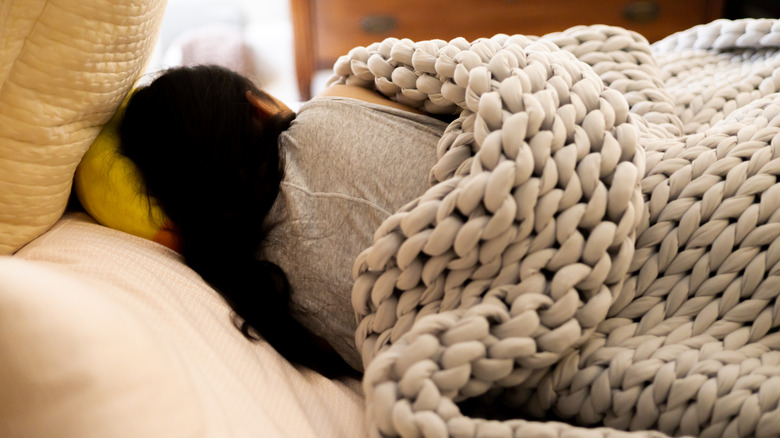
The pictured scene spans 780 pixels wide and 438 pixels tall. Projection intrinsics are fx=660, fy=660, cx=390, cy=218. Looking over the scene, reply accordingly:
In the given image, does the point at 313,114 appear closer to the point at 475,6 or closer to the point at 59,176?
the point at 59,176

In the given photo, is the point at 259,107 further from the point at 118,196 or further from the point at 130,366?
the point at 130,366

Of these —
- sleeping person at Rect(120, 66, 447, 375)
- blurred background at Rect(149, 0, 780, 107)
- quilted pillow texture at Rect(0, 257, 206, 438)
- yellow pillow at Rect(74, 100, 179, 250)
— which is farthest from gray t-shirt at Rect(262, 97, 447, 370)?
blurred background at Rect(149, 0, 780, 107)

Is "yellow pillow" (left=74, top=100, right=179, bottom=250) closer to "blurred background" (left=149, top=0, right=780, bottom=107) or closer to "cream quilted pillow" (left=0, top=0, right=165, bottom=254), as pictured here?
"cream quilted pillow" (left=0, top=0, right=165, bottom=254)

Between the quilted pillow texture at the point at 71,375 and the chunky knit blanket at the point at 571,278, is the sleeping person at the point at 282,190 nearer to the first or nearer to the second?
the chunky knit blanket at the point at 571,278

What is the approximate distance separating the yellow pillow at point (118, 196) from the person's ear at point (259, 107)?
15 cm

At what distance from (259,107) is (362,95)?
0.13 m

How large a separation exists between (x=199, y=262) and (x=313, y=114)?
0.70 ft

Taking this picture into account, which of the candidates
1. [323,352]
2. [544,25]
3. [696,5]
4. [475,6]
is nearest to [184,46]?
[475,6]

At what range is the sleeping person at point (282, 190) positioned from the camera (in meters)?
0.70

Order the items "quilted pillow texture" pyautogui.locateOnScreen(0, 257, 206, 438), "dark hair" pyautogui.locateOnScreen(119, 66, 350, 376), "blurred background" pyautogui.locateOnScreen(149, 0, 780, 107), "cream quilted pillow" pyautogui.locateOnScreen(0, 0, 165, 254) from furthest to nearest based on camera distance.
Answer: "blurred background" pyautogui.locateOnScreen(149, 0, 780, 107) → "dark hair" pyautogui.locateOnScreen(119, 66, 350, 376) → "cream quilted pillow" pyautogui.locateOnScreen(0, 0, 165, 254) → "quilted pillow texture" pyautogui.locateOnScreen(0, 257, 206, 438)

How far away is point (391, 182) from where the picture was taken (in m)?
0.69

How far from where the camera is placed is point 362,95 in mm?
797

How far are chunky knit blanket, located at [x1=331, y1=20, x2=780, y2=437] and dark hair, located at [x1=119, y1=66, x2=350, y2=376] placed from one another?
0.17 m

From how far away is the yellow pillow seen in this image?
74cm
